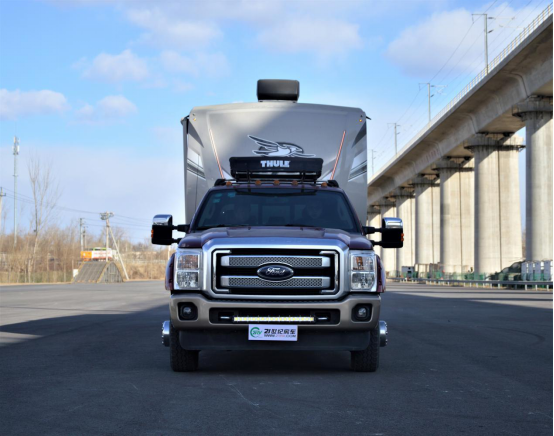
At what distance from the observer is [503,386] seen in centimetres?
808

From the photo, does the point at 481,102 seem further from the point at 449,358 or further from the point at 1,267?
the point at 1,267

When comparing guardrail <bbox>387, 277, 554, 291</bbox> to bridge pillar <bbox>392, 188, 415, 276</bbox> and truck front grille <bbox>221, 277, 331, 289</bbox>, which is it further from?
truck front grille <bbox>221, 277, 331, 289</bbox>

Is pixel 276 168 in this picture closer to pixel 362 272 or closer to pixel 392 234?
pixel 392 234

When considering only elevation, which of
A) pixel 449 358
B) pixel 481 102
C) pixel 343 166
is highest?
pixel 481 102

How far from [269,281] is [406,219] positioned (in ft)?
302

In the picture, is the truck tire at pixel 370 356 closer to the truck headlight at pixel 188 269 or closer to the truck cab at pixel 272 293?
the truck cab at pixel 272 293

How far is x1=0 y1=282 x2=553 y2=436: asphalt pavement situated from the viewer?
6.02 metres

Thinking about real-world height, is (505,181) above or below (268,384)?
above

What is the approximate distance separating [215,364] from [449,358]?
3.26 metres

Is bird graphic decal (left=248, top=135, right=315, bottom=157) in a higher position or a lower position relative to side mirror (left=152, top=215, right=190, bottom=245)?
higher

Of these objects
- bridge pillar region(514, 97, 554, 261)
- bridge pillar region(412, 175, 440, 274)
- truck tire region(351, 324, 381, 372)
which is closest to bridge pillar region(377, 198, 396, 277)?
bridge pillar region(412, 175, 440, 274)

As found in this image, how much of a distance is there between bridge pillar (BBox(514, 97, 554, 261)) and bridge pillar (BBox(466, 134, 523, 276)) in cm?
1217

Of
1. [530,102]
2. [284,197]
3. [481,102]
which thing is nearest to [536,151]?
[530,102]

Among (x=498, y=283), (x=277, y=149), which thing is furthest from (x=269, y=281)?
(x=498, y=283)
